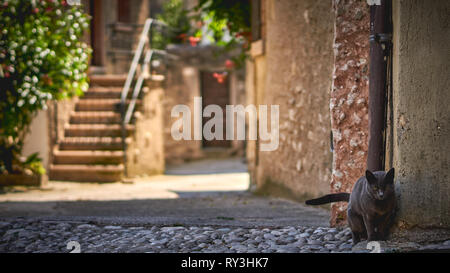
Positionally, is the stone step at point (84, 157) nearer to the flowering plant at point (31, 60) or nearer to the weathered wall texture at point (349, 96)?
the flowering plant at point (31, 60)

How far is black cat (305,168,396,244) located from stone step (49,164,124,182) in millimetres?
6175

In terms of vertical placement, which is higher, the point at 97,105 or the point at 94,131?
the point at 97,105

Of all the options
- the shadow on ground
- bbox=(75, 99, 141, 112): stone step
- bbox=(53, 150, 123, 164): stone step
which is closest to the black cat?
the shadow on ground

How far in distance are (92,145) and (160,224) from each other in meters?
5.46

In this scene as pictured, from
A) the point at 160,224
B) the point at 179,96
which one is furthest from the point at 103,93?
the point at 160,224

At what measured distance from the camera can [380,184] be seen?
332 centimetres

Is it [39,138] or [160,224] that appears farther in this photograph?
[39,138]

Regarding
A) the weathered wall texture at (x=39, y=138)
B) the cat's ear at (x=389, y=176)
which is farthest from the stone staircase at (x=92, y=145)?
the cat's ear at (x=389, y=176)

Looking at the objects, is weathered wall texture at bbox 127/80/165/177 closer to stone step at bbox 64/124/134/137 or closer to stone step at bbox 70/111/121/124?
stone step at bbox 64/124/134/137

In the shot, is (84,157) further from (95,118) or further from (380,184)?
(380,184)

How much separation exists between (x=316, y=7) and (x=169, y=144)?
33.6 ft

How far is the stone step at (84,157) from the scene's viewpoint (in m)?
9.48
